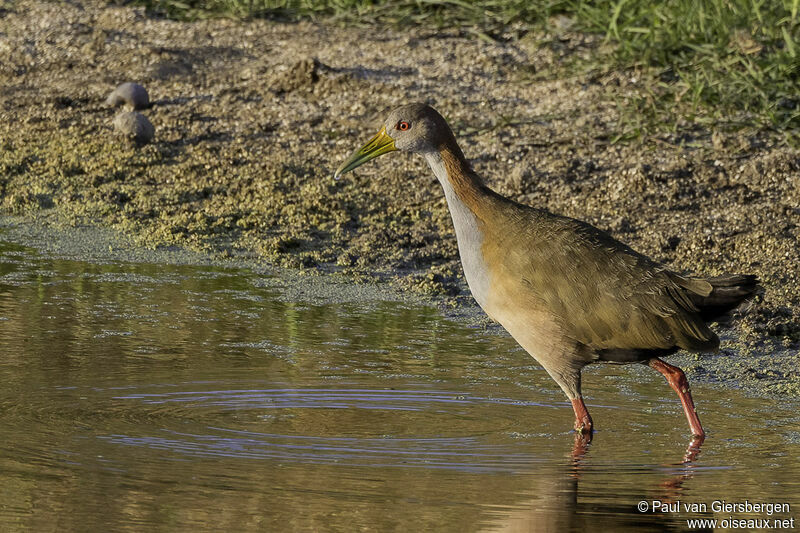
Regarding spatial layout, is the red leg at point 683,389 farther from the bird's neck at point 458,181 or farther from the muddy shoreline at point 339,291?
the bird's neck at point 458,181

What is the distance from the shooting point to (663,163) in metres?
9.63

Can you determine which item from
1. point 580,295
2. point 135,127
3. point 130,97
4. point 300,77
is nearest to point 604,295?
point 580,295

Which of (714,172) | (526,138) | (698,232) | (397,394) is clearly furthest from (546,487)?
(526,138)

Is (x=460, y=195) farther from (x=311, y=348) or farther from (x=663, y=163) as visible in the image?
(x=663, y=163)

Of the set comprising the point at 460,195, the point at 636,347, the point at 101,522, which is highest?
the point at 460,195

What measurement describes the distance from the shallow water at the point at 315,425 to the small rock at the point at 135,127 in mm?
2392

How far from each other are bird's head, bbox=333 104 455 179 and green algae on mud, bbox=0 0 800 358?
5.13ft

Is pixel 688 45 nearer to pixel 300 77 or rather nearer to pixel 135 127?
pixel 300 77

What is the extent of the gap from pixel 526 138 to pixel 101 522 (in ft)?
19.8

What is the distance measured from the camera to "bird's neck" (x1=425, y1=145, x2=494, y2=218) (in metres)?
6.46

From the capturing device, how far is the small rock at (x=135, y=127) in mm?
10859

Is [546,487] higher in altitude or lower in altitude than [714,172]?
lower

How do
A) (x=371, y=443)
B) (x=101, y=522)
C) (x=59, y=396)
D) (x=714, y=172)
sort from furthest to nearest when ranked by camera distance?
(x=714, y=172) < (x=59, y=396) < (x=371, y=443) < (x=101, y=522)

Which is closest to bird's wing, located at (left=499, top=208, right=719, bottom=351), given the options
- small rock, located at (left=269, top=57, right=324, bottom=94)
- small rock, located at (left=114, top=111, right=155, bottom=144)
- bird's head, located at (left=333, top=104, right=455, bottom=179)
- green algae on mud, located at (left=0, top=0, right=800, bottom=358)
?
bird's head, located at (left=333, top=104, right=455, bottom=179)
